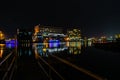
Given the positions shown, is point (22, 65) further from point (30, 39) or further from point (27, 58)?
point (30, 39)

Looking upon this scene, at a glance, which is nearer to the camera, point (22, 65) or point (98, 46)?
point (22, 65)

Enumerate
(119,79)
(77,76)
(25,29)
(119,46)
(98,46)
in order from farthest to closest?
(98,46), (119,46), (119,79), (77,76), (25,29)

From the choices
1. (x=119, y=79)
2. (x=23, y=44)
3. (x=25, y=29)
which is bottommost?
(x=119, y=79)

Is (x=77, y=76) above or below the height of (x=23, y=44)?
below

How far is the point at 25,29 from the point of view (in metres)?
10.7

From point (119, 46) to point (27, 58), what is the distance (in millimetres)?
84188

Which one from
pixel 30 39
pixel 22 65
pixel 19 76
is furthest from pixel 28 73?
pixel 30 39

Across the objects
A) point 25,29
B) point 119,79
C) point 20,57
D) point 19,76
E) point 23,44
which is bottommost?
point 119,79

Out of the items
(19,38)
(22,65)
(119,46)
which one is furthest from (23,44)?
(119,46)

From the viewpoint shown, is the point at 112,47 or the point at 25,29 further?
the point at 112,47

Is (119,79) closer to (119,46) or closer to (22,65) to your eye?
(22,65)

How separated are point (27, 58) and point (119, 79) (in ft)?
62.3

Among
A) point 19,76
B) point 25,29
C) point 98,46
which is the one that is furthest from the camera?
point 98,46

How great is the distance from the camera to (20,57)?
10938 mm
